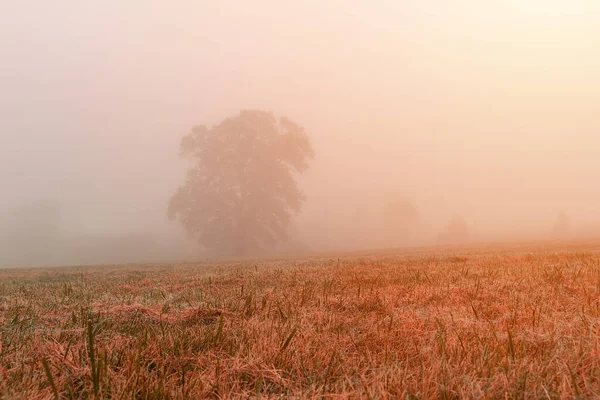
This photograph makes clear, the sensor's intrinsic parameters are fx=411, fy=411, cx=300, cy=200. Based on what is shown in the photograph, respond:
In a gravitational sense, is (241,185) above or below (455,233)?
above

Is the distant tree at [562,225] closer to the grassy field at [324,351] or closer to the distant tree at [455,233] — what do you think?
the distant tree at [455,233]

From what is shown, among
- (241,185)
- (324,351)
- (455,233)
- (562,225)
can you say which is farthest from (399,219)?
(324,351)

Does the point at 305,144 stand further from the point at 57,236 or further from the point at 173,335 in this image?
the point at 57,236

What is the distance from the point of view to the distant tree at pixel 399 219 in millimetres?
87875

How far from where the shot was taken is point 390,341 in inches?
130

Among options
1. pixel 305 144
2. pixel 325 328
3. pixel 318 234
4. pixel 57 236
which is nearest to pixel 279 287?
pixel 325 328

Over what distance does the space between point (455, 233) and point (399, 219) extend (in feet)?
40.2

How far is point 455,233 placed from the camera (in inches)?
3147

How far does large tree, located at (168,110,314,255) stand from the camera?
4525 cm

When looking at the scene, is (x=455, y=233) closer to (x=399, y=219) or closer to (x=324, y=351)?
(x=399, y=219)

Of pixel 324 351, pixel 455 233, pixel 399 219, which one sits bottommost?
pixel 455 233

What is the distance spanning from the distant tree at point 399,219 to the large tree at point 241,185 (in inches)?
1631

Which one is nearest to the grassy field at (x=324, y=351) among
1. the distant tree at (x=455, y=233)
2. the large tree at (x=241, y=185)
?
the large tree at (x=241, y=185)

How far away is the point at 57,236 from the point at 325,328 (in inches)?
3632
